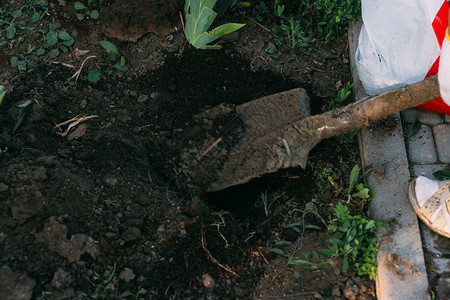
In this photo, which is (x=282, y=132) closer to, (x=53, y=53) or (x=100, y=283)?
(x=100, y=283)

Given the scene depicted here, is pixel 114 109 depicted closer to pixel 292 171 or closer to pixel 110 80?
pixel 110 80

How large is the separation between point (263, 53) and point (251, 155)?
79cm

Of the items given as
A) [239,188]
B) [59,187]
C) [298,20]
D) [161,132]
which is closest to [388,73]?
[298,20]

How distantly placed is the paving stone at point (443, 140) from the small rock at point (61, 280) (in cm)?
200

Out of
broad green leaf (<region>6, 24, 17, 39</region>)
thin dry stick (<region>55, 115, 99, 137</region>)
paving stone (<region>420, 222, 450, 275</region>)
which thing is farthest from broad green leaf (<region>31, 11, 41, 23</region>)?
paving stone (<region>420, 222, 450, 275</region>)

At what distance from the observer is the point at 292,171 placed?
8.71 feet

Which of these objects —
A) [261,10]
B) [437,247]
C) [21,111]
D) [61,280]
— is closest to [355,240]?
[437,247]

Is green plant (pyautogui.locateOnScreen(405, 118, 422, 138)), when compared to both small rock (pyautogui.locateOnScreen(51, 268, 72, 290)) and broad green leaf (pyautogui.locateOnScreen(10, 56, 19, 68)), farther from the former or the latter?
broad green leaf (pyautogui.locateOnScreen(10, 56, 19, 68))

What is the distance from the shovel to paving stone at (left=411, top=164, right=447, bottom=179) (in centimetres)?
34

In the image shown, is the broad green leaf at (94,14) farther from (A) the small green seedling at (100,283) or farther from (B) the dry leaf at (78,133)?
(A) the small green seedling at (100,283)

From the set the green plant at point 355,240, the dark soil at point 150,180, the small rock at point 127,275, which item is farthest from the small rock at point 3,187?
the green plant at point 355,240

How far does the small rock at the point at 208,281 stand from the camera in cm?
214

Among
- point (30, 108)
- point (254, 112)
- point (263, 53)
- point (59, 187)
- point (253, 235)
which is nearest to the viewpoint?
point (59, 187)

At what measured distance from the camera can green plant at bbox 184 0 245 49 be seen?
2.65 metres
